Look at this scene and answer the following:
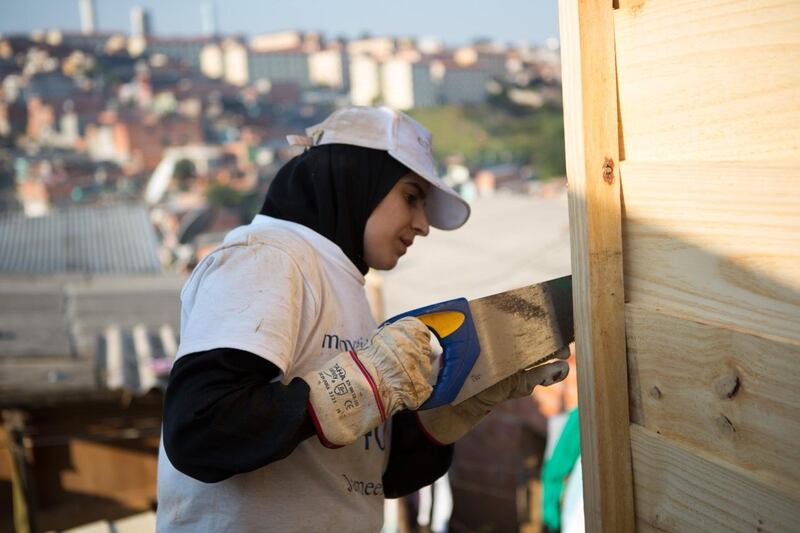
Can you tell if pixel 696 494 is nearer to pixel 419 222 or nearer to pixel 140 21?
pixel 419 222

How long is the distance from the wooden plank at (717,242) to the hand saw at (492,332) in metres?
0.28

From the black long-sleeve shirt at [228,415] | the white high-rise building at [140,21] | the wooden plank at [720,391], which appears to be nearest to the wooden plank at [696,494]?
the wooden plank at [720,391]

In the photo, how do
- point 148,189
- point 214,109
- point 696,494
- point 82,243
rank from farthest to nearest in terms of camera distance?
point 214,109 < point 148,189 < point 82,243 < point 696,494

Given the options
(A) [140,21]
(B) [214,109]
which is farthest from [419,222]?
(A) [140,21]

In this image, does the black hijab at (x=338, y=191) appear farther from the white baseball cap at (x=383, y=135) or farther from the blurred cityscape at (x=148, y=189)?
the blurred cityscape at (x=148, y=189)

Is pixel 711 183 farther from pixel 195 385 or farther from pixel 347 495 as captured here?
pixel 347 495

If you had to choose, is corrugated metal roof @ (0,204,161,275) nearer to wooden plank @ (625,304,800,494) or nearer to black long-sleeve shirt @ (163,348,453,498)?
black long-sleeve shirt @ (163,348,453,498)

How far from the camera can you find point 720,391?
1214mm

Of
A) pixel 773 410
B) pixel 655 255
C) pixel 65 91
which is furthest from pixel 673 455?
pixel 65 91

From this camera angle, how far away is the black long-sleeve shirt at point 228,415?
4.83 feet

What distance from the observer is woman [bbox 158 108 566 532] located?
1.51m

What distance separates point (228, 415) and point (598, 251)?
79cm

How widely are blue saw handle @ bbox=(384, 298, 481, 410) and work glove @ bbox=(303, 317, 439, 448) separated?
0.03 m

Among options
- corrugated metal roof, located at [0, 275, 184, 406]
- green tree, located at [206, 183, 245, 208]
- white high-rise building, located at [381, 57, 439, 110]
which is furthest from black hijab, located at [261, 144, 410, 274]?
white high-rise building, located at [381, 57, 439, 110]
